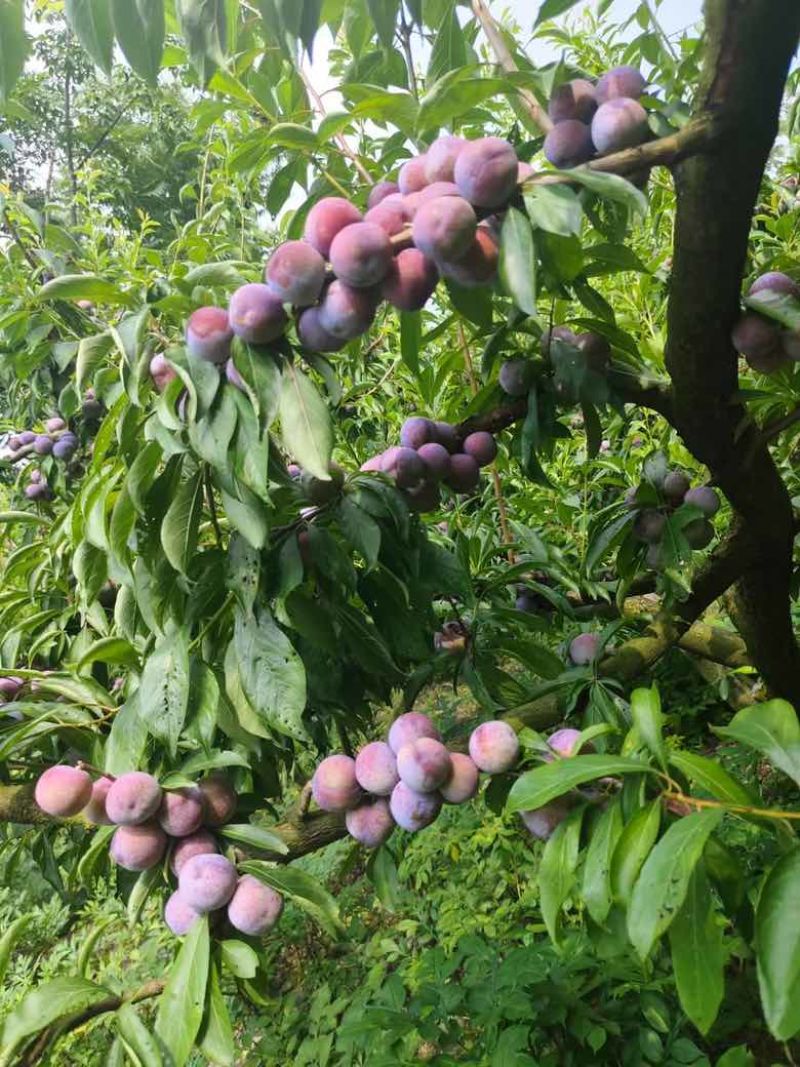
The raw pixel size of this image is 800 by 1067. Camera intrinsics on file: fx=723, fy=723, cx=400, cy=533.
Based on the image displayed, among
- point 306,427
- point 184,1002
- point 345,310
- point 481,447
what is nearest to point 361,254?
point 345,310

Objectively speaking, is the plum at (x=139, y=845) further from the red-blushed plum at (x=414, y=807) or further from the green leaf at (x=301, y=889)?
the red-blushed plum at (x=414, y=807)

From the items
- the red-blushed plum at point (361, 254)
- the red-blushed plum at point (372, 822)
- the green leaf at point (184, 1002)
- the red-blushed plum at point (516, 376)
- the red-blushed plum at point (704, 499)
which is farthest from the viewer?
the red-blushed plum at point (704, 499)

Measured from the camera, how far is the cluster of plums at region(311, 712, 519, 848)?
74 centimetres

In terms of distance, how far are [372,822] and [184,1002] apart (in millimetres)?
249

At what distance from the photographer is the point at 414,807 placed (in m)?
0.75

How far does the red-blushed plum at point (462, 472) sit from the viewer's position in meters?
1.06

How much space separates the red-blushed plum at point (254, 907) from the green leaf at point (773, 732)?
1.57 ft

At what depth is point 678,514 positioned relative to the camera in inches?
43.3

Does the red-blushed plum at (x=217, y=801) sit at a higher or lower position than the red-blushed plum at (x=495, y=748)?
lower

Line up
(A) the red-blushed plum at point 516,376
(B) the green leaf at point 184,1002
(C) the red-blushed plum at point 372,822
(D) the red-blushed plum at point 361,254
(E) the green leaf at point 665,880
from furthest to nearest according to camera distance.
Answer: (A) the red-blushed plum at point 516,376, (C) the red-blushed plum at point 372,822, (B) the green leaf at point 184,1002, (D) the red-blushed plum at point 361,254, (E) the green leaf at point 665,880

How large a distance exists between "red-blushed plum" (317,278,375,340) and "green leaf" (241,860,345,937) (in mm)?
555

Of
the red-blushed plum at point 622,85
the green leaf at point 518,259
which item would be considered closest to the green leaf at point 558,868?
the green leaf at point 518,259

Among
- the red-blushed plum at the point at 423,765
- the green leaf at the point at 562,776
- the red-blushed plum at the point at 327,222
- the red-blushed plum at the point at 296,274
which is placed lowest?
the red-blushed plum at the point at 423,765

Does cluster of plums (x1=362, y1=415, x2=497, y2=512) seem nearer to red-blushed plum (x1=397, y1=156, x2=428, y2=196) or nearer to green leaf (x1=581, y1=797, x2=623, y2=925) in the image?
red-blushed plum (x1=397, y1=156, x2=428, y2=196)
